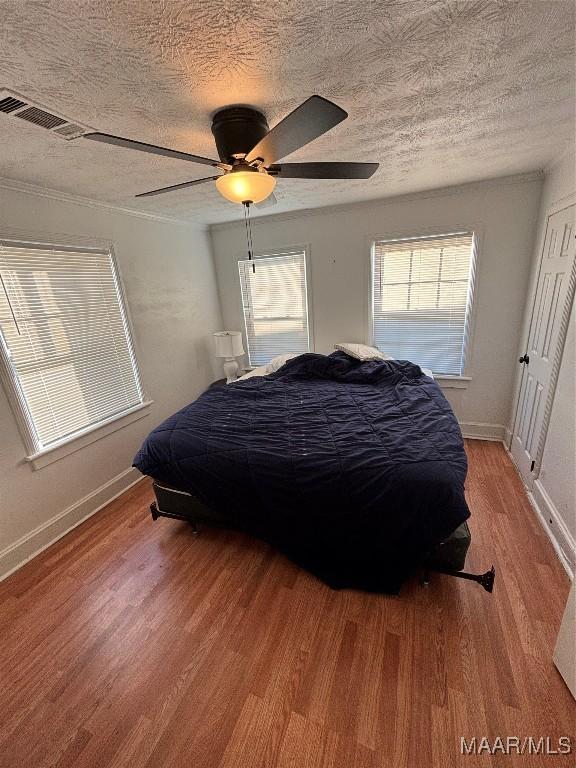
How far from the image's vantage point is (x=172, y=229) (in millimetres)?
3256

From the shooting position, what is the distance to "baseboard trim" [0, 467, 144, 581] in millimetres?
2012

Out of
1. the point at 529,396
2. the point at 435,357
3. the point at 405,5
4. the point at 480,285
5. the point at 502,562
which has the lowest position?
the point at 502,562

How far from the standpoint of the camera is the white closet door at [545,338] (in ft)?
6.76

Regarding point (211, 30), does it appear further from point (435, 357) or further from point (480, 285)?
point (435, 357)

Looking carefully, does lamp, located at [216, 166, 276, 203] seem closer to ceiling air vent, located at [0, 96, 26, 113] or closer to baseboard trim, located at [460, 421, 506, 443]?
ceiling air vent, located at [0, 96, 26, 113]

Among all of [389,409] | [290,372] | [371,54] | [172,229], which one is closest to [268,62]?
[371,54]

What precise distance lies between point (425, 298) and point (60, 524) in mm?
3753

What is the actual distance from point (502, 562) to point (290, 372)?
7.11ft

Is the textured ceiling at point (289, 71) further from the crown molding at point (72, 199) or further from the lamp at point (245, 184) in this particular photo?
the lamp at point (245, 184)

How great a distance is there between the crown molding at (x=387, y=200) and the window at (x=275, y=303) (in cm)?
39

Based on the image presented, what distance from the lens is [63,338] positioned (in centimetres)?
232

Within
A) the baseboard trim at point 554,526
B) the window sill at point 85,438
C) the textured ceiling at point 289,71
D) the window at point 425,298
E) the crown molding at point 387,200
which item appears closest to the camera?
the textured ceiling at point 289,71

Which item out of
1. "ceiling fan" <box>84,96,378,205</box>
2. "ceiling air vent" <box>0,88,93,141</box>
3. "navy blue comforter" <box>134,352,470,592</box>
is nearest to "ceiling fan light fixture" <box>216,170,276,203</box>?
"ceiling fan" <box>84,96,378,205</box>

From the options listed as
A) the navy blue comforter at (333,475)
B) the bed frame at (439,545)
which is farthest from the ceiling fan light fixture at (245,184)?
the bed frame at (439,545)
